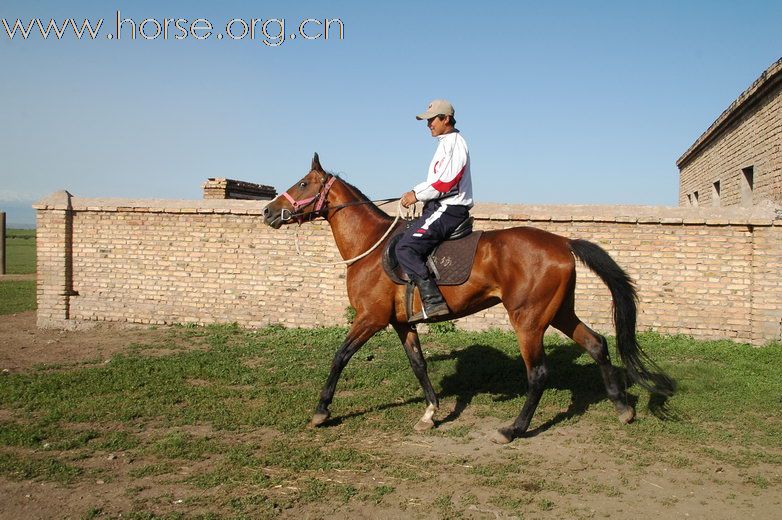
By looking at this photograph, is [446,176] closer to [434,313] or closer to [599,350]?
[434,313]

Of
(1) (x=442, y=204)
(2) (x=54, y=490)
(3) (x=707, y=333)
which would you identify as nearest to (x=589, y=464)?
(1) (x=442, y=204)

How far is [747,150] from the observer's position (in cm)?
1377

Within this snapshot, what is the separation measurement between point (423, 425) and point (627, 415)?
200 centimetres

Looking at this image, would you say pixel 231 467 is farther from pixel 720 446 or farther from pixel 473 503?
pixel 720 446

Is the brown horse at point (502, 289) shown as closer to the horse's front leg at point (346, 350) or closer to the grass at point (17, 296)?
the horse's front leg at point (346, 350)

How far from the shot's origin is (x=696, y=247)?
10.2 m

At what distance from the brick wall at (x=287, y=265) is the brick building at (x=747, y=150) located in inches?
50.4

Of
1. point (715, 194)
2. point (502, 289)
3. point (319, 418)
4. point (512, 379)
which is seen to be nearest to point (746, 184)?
point (715, 194)

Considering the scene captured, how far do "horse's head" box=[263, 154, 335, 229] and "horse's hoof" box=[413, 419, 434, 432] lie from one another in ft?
7.91

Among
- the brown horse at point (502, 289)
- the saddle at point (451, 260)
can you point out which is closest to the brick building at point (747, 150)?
the brown horse at point (502, 289)

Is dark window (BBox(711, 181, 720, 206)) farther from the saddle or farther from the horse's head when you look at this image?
the horse's head

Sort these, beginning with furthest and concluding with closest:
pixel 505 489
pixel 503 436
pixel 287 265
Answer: pixel 287 265, pixel 503 436, pixel 505 489

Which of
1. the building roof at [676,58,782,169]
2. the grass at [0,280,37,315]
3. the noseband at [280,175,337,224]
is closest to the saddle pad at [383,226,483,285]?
the noseband at [280,175,337,224]

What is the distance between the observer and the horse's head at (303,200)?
673cm
